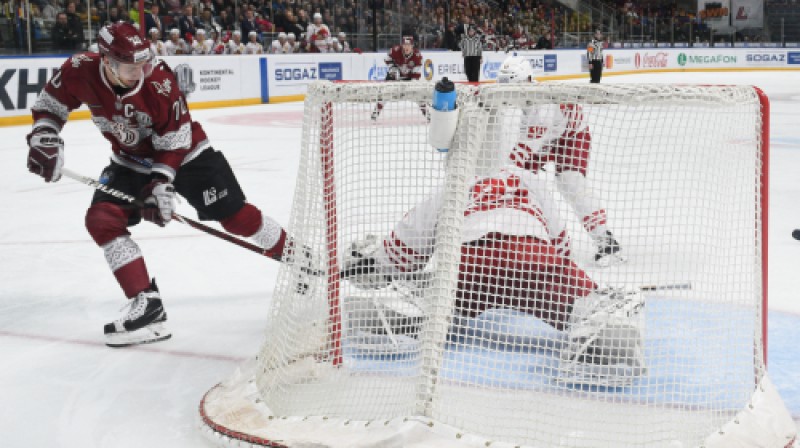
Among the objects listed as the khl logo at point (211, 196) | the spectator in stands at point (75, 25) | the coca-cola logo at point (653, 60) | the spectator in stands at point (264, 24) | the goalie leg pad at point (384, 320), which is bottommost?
the goalie leg pad at point (384, 320)

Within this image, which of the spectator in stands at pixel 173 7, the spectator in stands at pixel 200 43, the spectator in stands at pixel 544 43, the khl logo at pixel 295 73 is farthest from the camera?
the spectator in stands at pixel 544 43

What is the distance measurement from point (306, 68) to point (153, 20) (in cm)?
265

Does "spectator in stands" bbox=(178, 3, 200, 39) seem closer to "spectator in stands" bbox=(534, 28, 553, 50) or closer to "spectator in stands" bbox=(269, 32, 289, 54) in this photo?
"spectator in stands" bbox=(269, 32, 289, 54)

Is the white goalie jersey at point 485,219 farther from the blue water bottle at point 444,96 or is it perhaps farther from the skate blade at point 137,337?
the skate blade at point 137,337

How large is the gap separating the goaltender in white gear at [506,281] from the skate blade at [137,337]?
28.3 inches

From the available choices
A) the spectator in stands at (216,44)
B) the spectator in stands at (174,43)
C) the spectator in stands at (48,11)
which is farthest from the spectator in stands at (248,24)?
the spectator in stands at (48,11)

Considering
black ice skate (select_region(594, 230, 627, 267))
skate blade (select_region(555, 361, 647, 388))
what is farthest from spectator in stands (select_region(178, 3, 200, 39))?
skate blade (select_region(555, 361, 647, 388))

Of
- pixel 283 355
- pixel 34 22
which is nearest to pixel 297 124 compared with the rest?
pixel 34 22

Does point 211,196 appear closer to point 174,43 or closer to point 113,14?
point 113,14

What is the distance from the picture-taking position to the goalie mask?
8.28 feet

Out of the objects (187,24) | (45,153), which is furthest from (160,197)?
(187,24)

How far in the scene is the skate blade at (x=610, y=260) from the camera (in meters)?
2.19

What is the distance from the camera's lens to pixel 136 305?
276cm

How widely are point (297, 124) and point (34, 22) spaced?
2.88m
